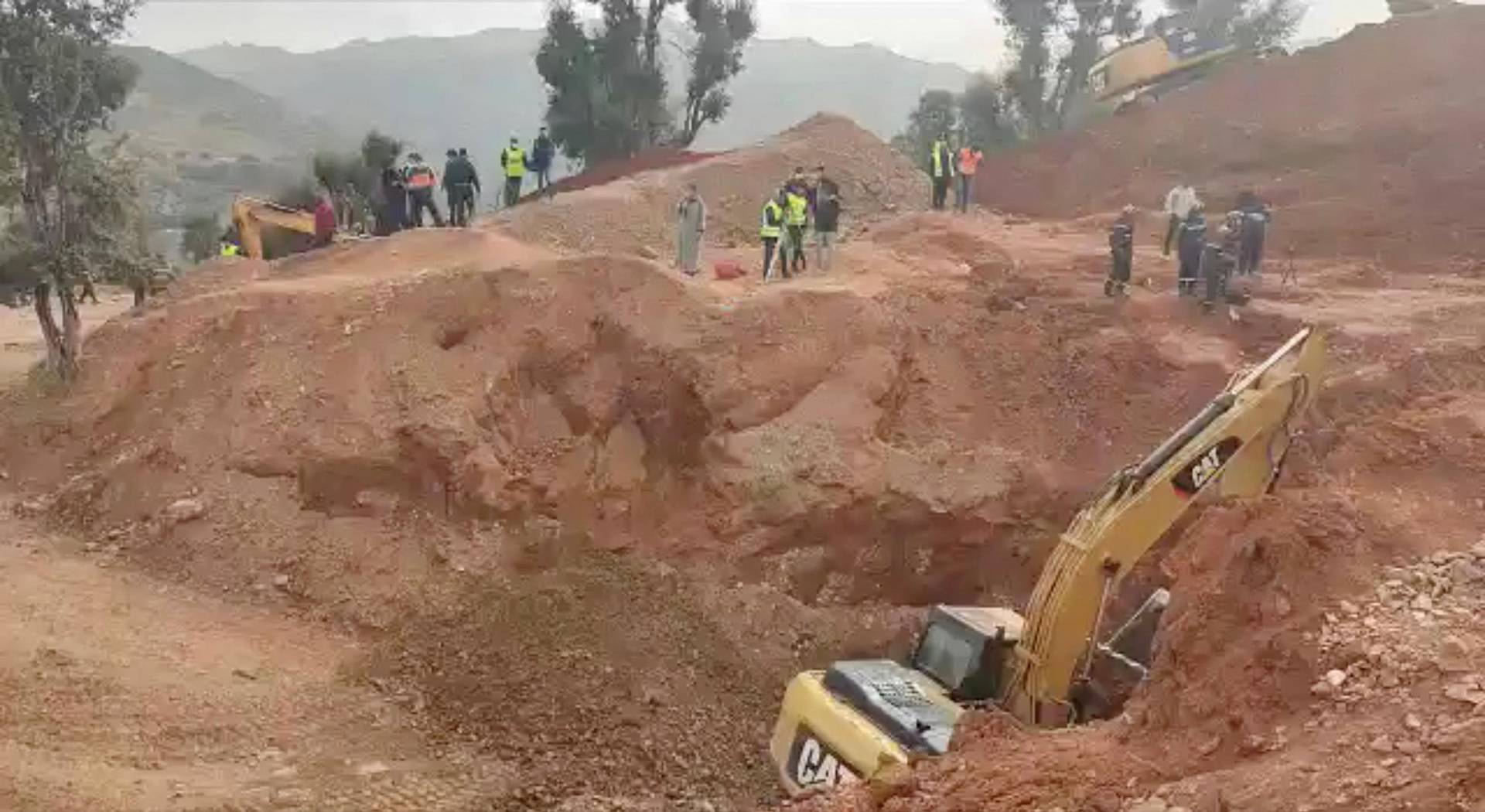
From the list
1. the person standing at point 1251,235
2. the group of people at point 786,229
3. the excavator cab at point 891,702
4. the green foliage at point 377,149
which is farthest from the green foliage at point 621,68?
the excavator cab at point 891,702

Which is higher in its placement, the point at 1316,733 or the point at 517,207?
the point at 517,207

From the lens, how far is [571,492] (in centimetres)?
1362

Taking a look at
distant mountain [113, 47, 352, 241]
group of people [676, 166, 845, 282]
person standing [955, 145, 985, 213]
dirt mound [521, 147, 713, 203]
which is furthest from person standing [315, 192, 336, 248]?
distant mountain [113, 47, 352, 241]

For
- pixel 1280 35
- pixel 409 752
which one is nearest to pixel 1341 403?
pixel 409 752

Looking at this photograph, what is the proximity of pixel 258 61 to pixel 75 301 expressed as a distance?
415 feet

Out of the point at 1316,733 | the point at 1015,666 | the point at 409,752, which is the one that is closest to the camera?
the point at 1316,733

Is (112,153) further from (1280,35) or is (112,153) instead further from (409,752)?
(1280,35)

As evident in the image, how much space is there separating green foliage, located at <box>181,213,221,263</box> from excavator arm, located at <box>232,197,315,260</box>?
53.1 feet

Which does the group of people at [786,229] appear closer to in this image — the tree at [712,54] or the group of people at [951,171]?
the group of people at [951,171]

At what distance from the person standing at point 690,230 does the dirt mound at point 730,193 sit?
268cm

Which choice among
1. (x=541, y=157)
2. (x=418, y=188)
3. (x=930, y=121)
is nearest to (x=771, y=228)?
(x=418, y=188)

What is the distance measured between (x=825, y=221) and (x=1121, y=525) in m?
8.89

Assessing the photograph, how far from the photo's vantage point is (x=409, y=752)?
10516 millimetres

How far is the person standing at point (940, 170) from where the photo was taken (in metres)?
20.6
